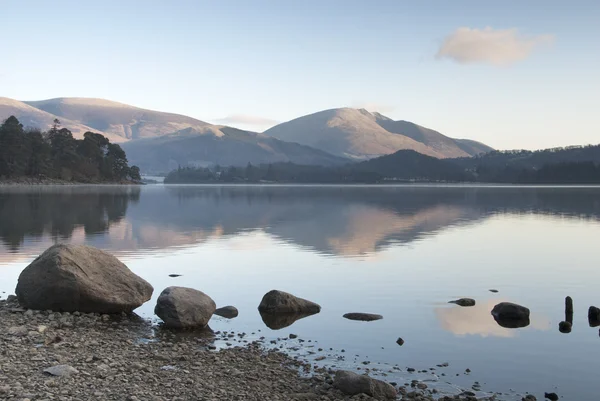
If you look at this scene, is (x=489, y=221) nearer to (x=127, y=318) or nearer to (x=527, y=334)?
(x=527, y=334)

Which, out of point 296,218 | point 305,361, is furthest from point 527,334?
point 296,218

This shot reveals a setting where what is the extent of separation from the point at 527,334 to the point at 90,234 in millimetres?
42000

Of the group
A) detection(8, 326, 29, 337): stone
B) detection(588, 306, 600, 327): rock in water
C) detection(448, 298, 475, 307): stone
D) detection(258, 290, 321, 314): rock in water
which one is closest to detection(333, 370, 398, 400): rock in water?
detection(258, 290, 321, 314): rock in water

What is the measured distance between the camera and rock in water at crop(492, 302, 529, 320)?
2381 centimetres

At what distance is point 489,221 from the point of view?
3115 inches

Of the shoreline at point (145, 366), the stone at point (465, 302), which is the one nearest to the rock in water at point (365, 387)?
the shoreline at point (145, 366)

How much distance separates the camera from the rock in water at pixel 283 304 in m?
23.8

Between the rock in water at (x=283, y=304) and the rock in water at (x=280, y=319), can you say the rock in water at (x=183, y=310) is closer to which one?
the rock in water at (x=280, y=319)

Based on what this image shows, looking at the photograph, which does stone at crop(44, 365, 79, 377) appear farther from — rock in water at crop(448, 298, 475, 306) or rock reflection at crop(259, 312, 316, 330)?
rock in water at crop(448, 298, 475, 306)

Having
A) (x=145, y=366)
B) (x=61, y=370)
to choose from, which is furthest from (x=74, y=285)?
(x=61, y=370)

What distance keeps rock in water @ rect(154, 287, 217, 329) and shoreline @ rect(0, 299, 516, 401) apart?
1.87ft

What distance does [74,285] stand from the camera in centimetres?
2084

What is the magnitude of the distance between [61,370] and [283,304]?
11.5 meters

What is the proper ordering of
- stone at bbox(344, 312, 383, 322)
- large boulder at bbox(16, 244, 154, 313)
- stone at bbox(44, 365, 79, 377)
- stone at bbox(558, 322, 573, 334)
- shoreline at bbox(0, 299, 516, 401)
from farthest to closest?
stone at bbox(344, 312, 383, 322) < stone at bbox(558, 322, 573, 334) < large boulder at bbox(16, 244, 154, 313) < stone at bbox(44, 365, 79, 377) < shoreline at bbox(0, 299, 516, 401)
